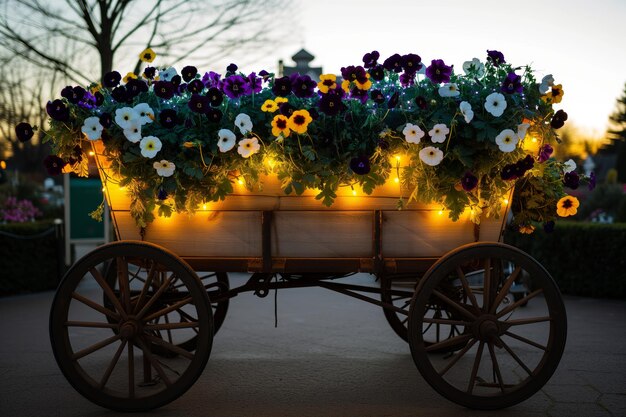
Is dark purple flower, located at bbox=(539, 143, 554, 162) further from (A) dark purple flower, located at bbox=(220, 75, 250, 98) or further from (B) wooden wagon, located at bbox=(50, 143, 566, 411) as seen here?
(A) dark purple flower, located at bbox=(220, 75, 250, 98)

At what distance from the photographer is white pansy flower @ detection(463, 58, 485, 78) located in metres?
3.40

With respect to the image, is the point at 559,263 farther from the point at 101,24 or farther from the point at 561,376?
the point at 101,24

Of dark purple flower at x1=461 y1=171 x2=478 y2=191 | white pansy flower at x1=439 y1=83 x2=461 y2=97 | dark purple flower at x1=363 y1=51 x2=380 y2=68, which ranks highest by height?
dark purple flower at x1=363 y1=51 x2=380 y2=68

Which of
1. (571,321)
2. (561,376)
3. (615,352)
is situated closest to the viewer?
(561,376)

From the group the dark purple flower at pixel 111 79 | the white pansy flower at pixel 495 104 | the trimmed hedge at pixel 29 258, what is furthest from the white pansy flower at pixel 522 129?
the trimmed hedge at pixel 29 258

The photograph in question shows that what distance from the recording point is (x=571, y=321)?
6.29 meters

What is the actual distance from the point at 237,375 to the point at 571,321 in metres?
3.68

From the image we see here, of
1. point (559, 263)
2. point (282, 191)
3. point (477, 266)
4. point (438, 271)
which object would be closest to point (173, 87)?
point (282, 191)

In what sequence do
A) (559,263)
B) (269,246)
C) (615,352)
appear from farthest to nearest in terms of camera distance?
1. (559,263)
2. (615,352)
3. (269,246)

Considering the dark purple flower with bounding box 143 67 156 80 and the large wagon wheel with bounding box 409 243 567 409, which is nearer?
the large wagon wheel with bounding box 409 243 567 409

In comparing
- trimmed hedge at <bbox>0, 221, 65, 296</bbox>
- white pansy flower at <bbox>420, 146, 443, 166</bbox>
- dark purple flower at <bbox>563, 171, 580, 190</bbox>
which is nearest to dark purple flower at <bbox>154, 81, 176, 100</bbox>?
white pansy flower at <bbox>420, 146, 443, 166</bbox>

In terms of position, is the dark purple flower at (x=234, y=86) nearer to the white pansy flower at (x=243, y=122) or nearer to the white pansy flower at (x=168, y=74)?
the white pansy flower at (x=243, y=122)

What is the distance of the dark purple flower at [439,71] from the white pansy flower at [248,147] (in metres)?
0.94

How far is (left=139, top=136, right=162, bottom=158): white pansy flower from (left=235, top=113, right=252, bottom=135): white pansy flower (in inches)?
16.1
